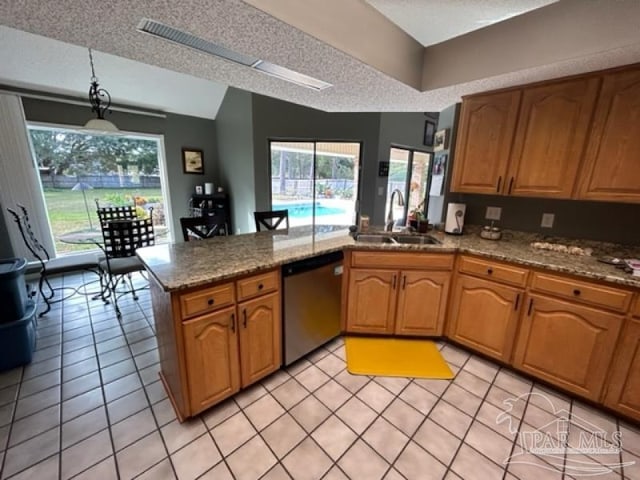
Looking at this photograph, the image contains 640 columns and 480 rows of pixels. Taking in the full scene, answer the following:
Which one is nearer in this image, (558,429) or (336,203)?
(558,429)

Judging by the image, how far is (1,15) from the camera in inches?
47.6

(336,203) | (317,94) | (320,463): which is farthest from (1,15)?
(336,203)

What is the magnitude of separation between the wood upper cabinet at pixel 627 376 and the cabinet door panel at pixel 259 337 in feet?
6.85

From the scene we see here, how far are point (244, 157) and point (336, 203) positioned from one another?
1.89m

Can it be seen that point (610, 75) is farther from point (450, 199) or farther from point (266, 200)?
point (266, 200)

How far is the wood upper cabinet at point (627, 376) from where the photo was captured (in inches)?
59.9

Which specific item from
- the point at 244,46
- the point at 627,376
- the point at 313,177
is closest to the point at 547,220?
the point at 627,376

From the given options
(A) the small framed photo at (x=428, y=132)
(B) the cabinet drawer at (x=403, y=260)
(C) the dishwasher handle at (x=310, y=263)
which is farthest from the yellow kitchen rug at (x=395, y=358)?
(A) the small framed photo at (x=428, y=132)

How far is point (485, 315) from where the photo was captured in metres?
2.08

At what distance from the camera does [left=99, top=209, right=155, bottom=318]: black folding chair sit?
2.75 m

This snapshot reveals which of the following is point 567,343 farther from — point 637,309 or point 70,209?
point 70,209

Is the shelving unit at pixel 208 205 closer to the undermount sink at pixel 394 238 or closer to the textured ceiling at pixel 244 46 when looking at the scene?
the textured ceiling at pixel 244 46

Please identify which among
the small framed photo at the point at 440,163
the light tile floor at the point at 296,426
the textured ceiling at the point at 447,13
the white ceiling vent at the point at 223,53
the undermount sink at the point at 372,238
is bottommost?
the light tile floor at the point at 296,426

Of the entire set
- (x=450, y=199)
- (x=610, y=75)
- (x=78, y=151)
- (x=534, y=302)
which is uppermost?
(x=610, y=75)
